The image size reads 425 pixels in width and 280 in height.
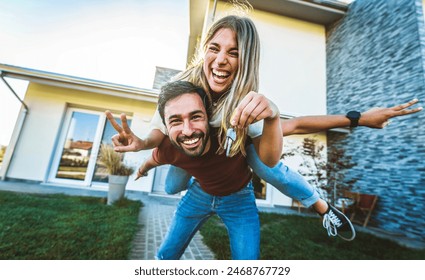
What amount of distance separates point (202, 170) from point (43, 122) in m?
3.70

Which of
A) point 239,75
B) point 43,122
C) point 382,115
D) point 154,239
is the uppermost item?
point 43,122

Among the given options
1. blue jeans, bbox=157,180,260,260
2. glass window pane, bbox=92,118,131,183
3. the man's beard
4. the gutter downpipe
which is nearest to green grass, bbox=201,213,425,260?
blue jeans, bbox=157,180,260,260

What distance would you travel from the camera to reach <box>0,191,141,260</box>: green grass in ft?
4.00

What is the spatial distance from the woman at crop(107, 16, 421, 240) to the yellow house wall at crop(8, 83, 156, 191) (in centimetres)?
260

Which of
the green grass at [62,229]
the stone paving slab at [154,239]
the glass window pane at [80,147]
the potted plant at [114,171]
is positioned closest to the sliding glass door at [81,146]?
the glass window pane at [80,147]

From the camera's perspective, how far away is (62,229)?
1.57 meters

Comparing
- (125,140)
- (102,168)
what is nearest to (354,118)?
(125,140)

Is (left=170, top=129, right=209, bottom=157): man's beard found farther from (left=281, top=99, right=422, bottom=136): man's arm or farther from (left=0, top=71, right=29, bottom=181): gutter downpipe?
(left=0, top=71, right=29, bottom=181): gutter downpipe

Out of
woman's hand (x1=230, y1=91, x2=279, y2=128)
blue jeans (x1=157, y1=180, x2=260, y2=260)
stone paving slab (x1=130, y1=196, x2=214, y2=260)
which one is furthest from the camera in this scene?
stone paving slab (x1=130, y1=196, x2=214, y2=260)

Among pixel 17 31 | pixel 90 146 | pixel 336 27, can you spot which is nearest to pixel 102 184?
pixel 90 146

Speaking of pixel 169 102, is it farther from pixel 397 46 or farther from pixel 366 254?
pixel 397 46

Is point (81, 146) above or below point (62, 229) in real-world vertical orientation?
above

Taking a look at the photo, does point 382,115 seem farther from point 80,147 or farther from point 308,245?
point 80,147

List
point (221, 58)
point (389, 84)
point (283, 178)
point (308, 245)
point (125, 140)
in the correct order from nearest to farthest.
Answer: point (125, 140), point (221, 58), point (283, 178), point (308, 245), point (389, 84)
